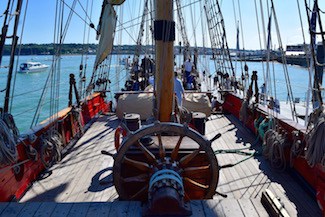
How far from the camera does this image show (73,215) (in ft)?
7.43

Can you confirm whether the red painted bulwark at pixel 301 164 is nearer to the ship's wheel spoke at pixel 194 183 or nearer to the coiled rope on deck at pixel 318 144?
the coiled rope on deck at pixel 318 144

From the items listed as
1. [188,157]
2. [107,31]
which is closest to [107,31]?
[107,31]

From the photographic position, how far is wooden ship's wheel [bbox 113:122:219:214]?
2.58 metres

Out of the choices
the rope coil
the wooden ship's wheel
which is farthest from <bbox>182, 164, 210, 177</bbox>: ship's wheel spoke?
the rope coil

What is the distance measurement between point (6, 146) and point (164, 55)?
1.75 meters

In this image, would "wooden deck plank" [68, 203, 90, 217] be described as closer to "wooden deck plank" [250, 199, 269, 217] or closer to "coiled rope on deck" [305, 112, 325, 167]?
"wooden deck plank" [250, 199, 269, 217]

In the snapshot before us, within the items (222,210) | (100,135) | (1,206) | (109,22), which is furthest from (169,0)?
(100,135)

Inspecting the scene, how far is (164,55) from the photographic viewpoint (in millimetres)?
3162

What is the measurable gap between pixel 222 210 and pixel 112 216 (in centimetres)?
84

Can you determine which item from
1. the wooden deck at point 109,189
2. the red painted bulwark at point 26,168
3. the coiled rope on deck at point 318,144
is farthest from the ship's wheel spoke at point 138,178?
the coiled rope on deck at point 318,144

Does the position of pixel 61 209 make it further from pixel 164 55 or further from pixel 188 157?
pixel 164 55

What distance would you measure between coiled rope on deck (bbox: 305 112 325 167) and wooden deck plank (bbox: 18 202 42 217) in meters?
2.53

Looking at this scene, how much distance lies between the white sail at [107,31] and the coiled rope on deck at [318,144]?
3.02 meters

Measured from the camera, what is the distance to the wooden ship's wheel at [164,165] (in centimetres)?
258
